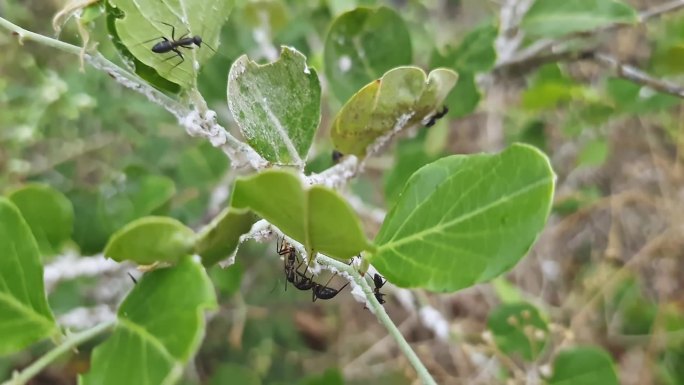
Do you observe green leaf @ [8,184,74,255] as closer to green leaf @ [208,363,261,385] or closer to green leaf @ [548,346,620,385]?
green leaf @ [208,363,261,385]

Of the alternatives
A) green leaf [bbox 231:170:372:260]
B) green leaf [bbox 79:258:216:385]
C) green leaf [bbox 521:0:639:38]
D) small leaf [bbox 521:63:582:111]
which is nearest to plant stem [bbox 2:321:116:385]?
green leaf [bbox 79:258:216:385]

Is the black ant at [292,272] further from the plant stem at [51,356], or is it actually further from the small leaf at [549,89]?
the small leaf at [549,89]

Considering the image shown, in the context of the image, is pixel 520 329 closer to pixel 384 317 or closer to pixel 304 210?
pixel 384 317

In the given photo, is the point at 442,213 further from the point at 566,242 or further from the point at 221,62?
the point at 566,242

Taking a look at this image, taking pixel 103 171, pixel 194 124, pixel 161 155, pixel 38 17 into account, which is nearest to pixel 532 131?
pixel 161 155

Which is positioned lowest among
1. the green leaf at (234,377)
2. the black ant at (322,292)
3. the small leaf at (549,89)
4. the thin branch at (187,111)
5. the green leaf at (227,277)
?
the green leaf at (234,377)

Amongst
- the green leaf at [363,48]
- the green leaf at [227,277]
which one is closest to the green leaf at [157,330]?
the green leaf at [363,48]
